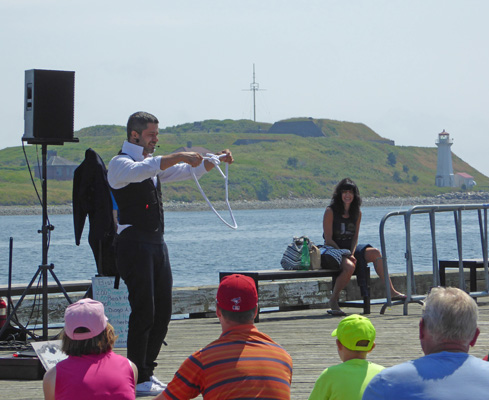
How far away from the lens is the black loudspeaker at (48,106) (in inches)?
298

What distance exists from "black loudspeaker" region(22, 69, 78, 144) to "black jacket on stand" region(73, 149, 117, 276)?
32 centimetres

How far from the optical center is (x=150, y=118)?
5531 millimetres

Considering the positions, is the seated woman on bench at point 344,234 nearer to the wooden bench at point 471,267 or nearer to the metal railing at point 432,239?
the metal railing at point 432,239

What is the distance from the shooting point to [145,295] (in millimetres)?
5477

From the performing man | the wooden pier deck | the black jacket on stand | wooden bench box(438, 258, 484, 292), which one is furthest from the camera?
wooden bench box(438, 258, 484, 292)

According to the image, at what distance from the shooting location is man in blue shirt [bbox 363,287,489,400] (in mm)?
2758

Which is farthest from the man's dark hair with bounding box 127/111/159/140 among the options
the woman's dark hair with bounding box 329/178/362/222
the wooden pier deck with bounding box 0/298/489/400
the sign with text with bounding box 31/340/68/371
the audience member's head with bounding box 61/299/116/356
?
the woman's dark hair with bounding box 329/178/362/222

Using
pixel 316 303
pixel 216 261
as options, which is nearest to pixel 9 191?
pixel 216 261

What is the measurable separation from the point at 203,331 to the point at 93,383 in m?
5.08

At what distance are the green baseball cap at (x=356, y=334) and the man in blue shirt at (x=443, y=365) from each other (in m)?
1.00

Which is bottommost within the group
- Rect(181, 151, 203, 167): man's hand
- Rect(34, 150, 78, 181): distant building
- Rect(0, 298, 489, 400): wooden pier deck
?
Rect(0, 298, 489, 400): wooden pier deck

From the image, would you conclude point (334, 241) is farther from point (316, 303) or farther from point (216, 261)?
point (216, 261)

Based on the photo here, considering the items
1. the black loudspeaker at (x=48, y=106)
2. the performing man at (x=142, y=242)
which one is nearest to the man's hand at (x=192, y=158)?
the performing man at (x=142, y=242)

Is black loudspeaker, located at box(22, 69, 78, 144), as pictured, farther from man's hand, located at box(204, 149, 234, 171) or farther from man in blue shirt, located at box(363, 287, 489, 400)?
man in blue shirt, located at box(363, 287, 489, 400)
